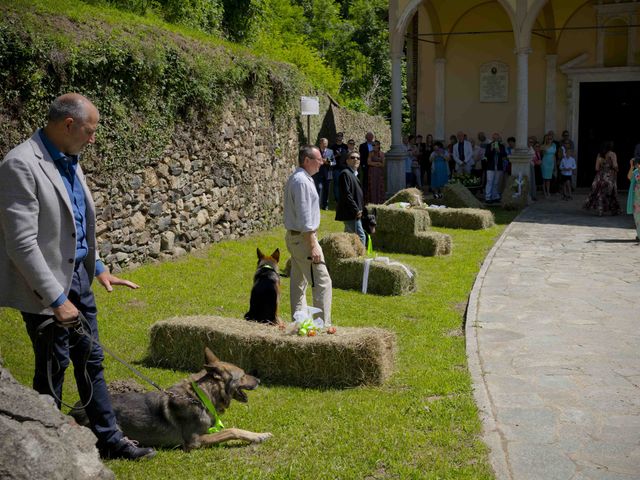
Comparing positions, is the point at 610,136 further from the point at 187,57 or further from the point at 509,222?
the point at 187,57

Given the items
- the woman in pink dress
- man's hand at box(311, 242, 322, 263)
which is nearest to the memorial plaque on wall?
the woman in pink dress

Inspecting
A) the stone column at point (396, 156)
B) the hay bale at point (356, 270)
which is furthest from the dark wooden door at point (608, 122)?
the hay bale at point (356, 270)

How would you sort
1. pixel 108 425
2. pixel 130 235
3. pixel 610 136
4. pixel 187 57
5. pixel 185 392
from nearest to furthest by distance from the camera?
pixel 108 425 → pixel 185 392 → pixel 130 235 → pixel 187 57 → pixel 610 136

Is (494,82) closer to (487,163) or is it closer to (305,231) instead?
(487,163)

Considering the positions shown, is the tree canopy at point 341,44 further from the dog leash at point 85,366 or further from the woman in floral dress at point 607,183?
the dog leash at point 85,366

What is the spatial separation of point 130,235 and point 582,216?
41.5ft

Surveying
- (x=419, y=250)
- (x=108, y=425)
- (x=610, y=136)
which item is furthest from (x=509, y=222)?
(x=108, y=425)

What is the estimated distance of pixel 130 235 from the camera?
Result: 11562 mm

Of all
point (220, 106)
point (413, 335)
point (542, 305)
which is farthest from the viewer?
point (220, 106)

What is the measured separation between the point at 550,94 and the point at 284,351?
21484 millimetres

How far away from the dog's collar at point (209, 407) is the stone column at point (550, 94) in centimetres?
2275

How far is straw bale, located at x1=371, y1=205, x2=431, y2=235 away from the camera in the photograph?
14.7 meters

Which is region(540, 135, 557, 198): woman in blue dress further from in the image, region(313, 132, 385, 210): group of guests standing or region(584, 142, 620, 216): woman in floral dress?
region(313, 132, 385, 210): group of guests standing

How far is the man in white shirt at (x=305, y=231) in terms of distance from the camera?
7.88 meters
